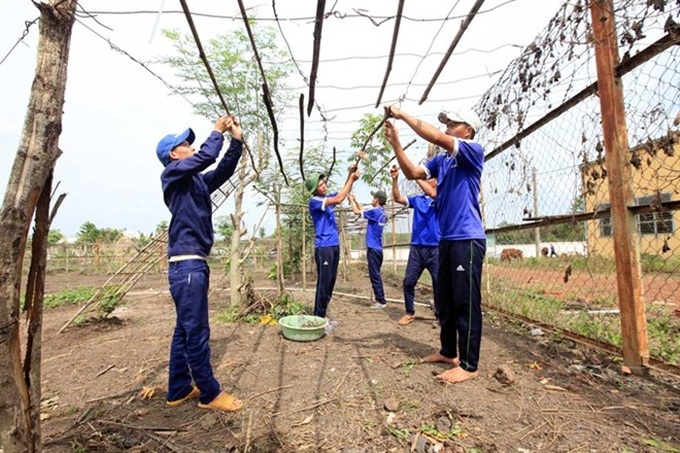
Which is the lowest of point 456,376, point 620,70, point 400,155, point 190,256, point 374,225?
point 456,376

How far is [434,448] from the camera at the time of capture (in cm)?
192

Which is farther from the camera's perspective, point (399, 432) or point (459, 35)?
point (459, 35)

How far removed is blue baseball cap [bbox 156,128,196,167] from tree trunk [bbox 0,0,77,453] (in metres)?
1.28

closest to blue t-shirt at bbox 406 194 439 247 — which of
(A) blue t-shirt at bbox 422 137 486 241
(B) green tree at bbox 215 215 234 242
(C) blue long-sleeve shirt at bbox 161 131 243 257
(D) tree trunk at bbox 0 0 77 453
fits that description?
(A) blue t-shirt at bbox 422 137 486 241

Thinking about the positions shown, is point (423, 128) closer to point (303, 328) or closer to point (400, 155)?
point (400, 155)

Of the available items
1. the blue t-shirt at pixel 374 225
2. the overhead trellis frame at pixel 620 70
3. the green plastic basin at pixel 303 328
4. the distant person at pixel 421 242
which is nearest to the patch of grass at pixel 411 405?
the green plastic basin at pixel 303 328

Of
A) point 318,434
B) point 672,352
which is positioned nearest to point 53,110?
point 318,434

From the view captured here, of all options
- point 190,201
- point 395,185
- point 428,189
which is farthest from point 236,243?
point 428,189

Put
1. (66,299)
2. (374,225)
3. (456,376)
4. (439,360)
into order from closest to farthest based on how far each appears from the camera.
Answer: (456,376) < (439,360) < (374,225) < (66,299)

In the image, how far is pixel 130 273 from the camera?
6.06 meters

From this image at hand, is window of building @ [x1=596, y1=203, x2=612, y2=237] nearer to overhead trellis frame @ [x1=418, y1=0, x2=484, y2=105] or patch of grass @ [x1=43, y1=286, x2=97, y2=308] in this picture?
overhead trellis frame @ [x1=418, y1=0, x2=484, y2=105]

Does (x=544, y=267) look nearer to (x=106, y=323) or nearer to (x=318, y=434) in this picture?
(x=318, y=434)

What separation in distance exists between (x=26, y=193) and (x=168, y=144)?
148 centimetres

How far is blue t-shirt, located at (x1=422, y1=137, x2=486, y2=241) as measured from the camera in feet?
8.78
